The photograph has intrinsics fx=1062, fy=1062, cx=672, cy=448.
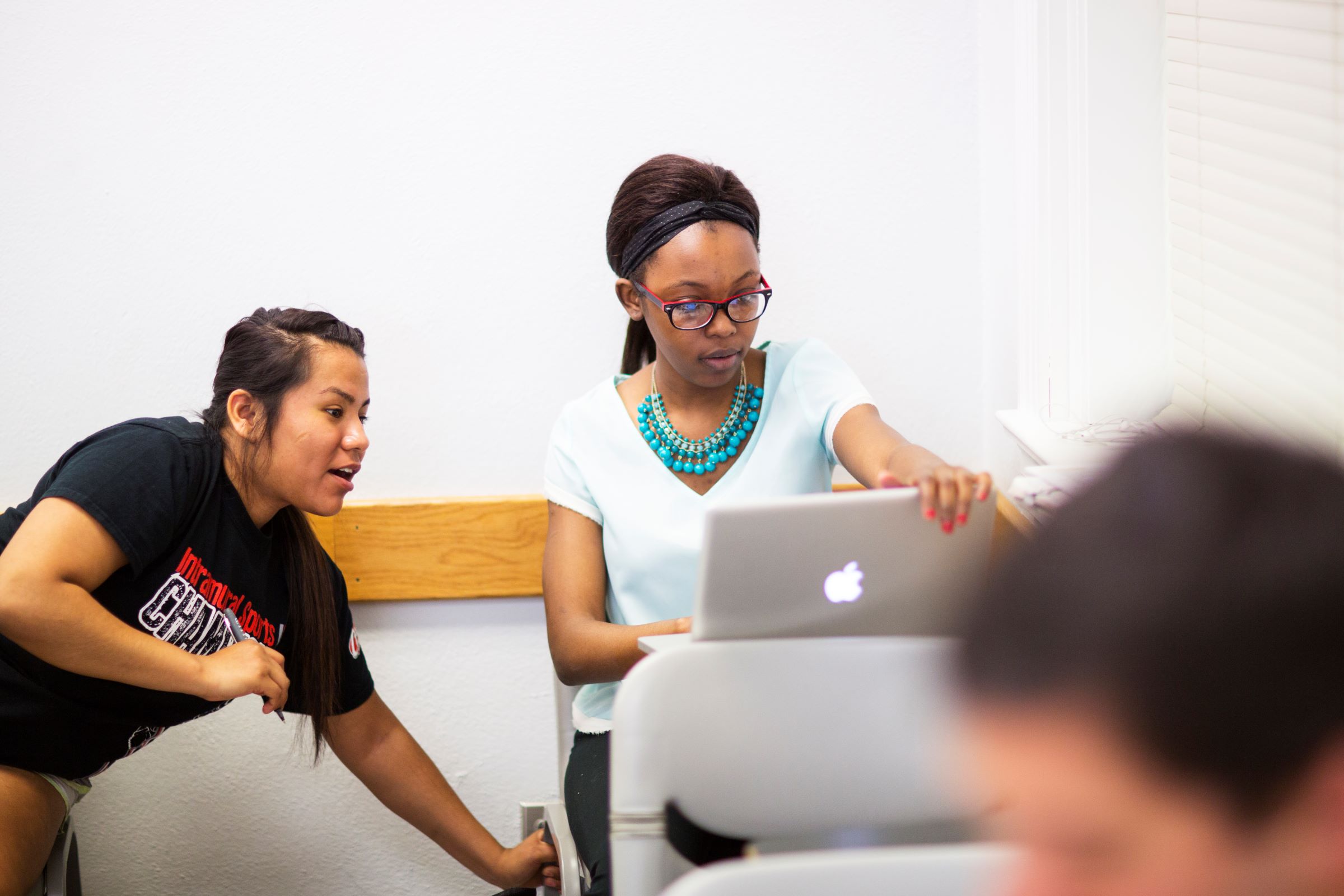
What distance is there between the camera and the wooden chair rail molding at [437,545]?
6.56 ft

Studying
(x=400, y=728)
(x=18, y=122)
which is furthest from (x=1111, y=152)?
(x=18, y=122)

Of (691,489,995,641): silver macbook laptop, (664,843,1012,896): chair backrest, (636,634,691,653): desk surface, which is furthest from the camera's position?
(636,634,691,653): desk surface

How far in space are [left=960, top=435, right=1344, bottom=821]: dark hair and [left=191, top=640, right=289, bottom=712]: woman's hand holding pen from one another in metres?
1.20

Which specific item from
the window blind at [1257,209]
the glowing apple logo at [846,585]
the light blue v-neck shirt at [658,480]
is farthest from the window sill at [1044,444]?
the glowing apple logo at [846,585]

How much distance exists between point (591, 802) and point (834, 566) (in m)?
0.68

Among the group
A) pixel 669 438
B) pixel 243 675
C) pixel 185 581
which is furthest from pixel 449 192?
pixel 243 675

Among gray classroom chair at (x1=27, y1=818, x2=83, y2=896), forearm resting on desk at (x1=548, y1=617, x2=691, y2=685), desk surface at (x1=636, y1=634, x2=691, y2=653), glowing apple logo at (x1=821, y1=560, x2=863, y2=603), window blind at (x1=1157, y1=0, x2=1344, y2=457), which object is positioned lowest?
gray classroom chair at (x1=27, y1=818, x2=83, y2=896)

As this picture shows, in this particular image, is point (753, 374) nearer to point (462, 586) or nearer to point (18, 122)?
point (462, 586)

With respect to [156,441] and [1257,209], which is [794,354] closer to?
[1257,209]

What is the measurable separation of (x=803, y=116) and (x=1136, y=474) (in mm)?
1644

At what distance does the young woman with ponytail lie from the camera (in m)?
1.34

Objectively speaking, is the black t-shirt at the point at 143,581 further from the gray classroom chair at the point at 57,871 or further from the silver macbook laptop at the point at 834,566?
the silver macbook laptop at the point at 834,566

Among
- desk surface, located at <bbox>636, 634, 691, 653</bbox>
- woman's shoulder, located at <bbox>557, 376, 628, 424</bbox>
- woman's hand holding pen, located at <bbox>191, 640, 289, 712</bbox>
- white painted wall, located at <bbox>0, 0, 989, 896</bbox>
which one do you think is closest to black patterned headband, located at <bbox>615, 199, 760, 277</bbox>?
woman's shoulder, located at <bbox>557, 376, 628, 424</bbox>

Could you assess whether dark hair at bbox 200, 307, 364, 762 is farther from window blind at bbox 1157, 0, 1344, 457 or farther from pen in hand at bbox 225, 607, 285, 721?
window blind at bbox 1157, 0, 1344, 457
